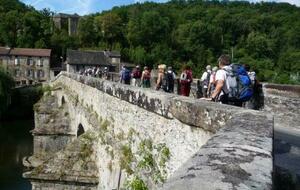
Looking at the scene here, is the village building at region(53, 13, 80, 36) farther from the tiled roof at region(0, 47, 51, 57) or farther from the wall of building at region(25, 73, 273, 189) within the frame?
the wall of building at region(25, 73, 273, 189)

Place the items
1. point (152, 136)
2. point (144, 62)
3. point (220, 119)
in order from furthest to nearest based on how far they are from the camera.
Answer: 1. point (144, 62)
2. point (152, 136)
3. point (220, 119)

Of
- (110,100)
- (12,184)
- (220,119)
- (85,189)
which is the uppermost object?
(220,119)

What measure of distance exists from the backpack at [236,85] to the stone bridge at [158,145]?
102 centimetres

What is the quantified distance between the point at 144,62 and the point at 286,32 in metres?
26.9

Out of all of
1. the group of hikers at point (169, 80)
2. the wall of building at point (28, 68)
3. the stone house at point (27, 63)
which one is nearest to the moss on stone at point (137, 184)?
the group of hikers at point (169, 80)

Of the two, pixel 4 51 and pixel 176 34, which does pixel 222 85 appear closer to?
pixel 4 51

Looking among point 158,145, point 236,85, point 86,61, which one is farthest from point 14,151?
point 86,61

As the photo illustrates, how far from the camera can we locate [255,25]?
103 m

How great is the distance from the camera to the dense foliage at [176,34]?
89.4 m

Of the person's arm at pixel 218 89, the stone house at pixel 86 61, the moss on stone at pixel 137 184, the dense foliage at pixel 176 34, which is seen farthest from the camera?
the dense foliage at pixel 176 34

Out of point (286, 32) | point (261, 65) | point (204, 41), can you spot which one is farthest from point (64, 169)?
point (204, 41)

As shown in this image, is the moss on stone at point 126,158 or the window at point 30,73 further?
the window at point 30,73

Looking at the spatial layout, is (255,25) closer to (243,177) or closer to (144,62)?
(144,62)

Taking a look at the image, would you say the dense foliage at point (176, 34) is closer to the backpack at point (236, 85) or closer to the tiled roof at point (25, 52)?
the tiled roof at point (25, 52)
